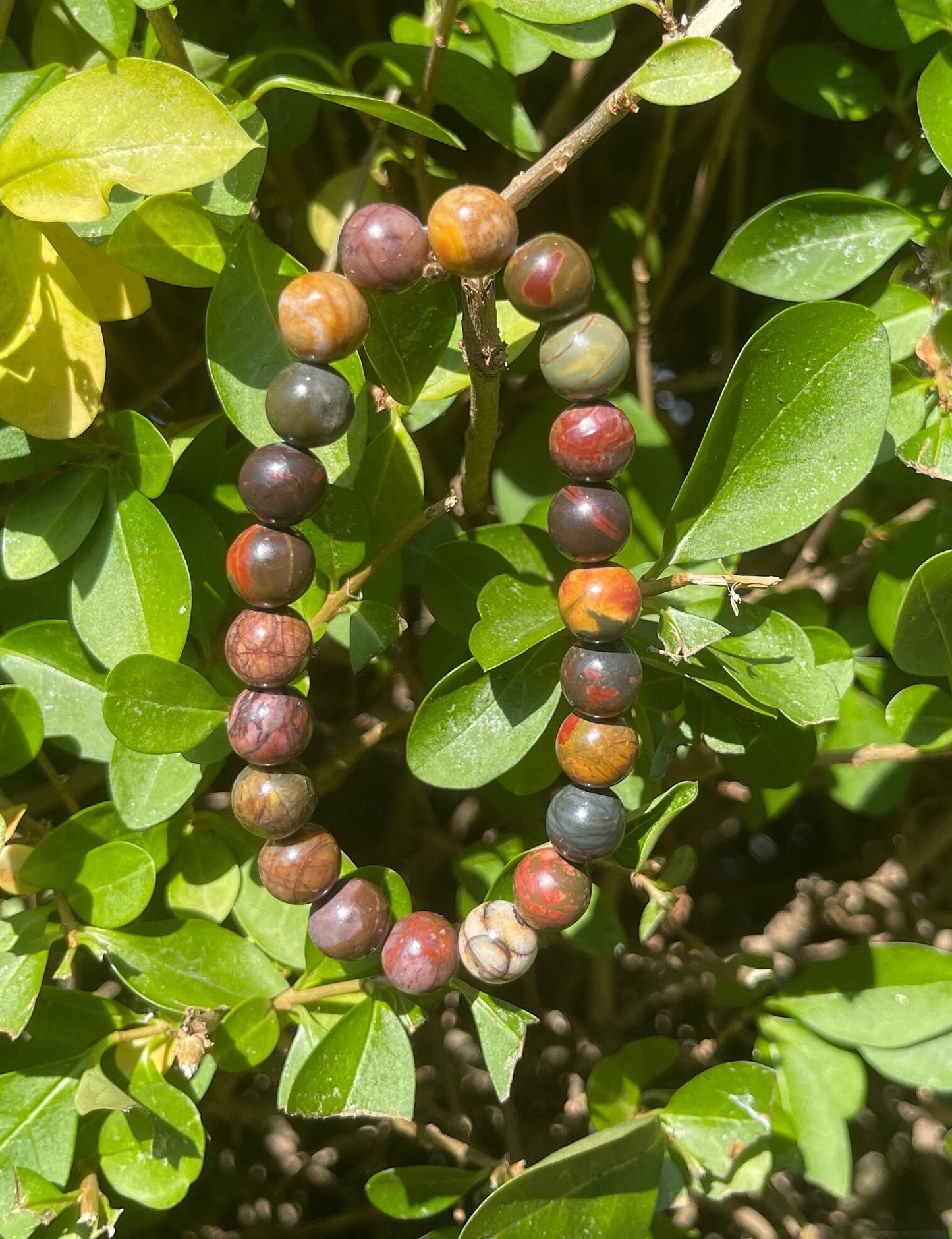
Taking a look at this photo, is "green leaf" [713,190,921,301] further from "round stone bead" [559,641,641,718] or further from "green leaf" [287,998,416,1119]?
"green leaf" [287,998,416,1119]

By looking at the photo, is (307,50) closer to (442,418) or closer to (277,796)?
(442,418)

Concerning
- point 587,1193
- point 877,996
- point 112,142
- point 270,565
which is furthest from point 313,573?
point 877,996

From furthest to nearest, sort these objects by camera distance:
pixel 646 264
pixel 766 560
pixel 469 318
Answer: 1. pixel 766 560
2. pixel 646 264
3. pixel 469 318

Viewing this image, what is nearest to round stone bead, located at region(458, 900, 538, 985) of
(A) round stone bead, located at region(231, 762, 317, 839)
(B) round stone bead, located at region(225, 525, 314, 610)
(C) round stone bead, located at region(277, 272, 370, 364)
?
(A) round stone bead, located at region(231, 762, 317, 839)

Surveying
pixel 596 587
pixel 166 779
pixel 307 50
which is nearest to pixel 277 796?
pixel 166 779

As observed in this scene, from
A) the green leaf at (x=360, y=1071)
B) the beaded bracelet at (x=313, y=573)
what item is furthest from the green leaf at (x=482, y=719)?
the green leaf at (x=360, y=1071)

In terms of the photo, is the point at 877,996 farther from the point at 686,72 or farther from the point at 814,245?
the point at 686,72

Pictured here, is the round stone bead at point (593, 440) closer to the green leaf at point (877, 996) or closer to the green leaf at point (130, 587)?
the green leaf at point (130, 587)
